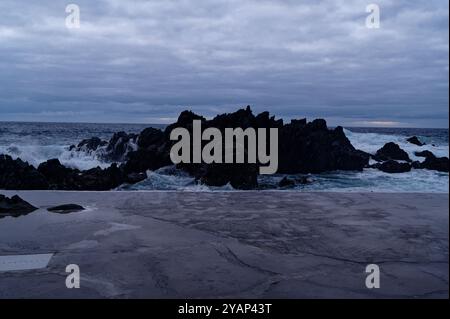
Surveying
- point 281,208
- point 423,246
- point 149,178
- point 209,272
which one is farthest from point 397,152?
point 209,272

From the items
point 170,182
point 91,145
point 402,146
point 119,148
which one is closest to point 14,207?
point 170,182

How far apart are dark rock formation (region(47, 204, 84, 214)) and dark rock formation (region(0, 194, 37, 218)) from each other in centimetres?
40

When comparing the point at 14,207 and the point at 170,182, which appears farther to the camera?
the point at 170,182

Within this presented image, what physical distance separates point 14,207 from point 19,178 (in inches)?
298

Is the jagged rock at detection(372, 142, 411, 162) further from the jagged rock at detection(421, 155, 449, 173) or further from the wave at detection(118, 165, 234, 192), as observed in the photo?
the wave at detection(118, 165, 234, 192)

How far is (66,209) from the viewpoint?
8.66 meters

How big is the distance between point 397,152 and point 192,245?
28.7 metres

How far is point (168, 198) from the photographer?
10.3 m

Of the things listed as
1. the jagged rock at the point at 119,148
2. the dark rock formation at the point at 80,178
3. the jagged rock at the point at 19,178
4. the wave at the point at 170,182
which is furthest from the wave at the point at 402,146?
the jagged rock at the point at 19,178

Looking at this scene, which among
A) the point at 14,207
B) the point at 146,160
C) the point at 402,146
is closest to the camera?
the point at 14,207

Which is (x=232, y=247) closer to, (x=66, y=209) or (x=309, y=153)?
(x=66, y=209)

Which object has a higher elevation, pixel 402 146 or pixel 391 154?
pixel 402 146

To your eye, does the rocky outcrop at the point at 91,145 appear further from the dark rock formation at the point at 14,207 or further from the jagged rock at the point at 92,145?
the dark rock formation at the point at 14,207

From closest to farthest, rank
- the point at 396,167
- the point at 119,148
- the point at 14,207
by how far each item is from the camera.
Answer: the point at 14,207
the point at 396,167
the point at 119,148
